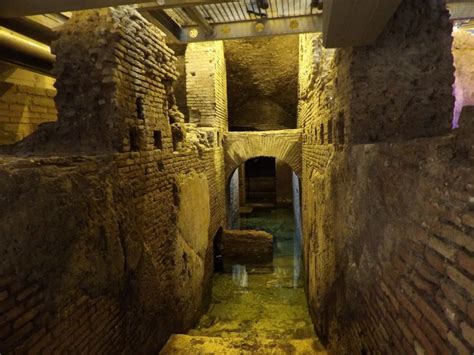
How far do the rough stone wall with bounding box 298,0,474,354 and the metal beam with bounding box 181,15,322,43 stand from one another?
609 mm

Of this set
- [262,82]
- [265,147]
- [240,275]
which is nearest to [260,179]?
[262,82]

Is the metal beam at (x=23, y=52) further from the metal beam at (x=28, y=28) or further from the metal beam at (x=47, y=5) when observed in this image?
the metal beam at (x=47, y=5)

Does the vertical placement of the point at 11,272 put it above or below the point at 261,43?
below

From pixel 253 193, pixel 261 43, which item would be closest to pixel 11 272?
pixel 261 43

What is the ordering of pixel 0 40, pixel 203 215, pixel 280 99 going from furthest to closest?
1. pixel 280 99
2. pixel 203 215
3. pixel 0 40

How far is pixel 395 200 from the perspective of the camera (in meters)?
2.18

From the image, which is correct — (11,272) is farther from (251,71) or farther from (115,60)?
(251,71)

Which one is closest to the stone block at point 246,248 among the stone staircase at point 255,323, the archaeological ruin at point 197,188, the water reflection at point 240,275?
the water reflection at point 240,275

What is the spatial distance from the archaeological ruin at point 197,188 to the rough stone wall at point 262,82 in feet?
16.3

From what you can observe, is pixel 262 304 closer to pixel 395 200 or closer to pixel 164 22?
pixel 395 200

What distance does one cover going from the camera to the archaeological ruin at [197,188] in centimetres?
184

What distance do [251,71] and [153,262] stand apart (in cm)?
916

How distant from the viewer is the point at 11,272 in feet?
6.20

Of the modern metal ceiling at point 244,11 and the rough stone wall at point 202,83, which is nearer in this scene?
the modern metal ceiling at point 244,11
